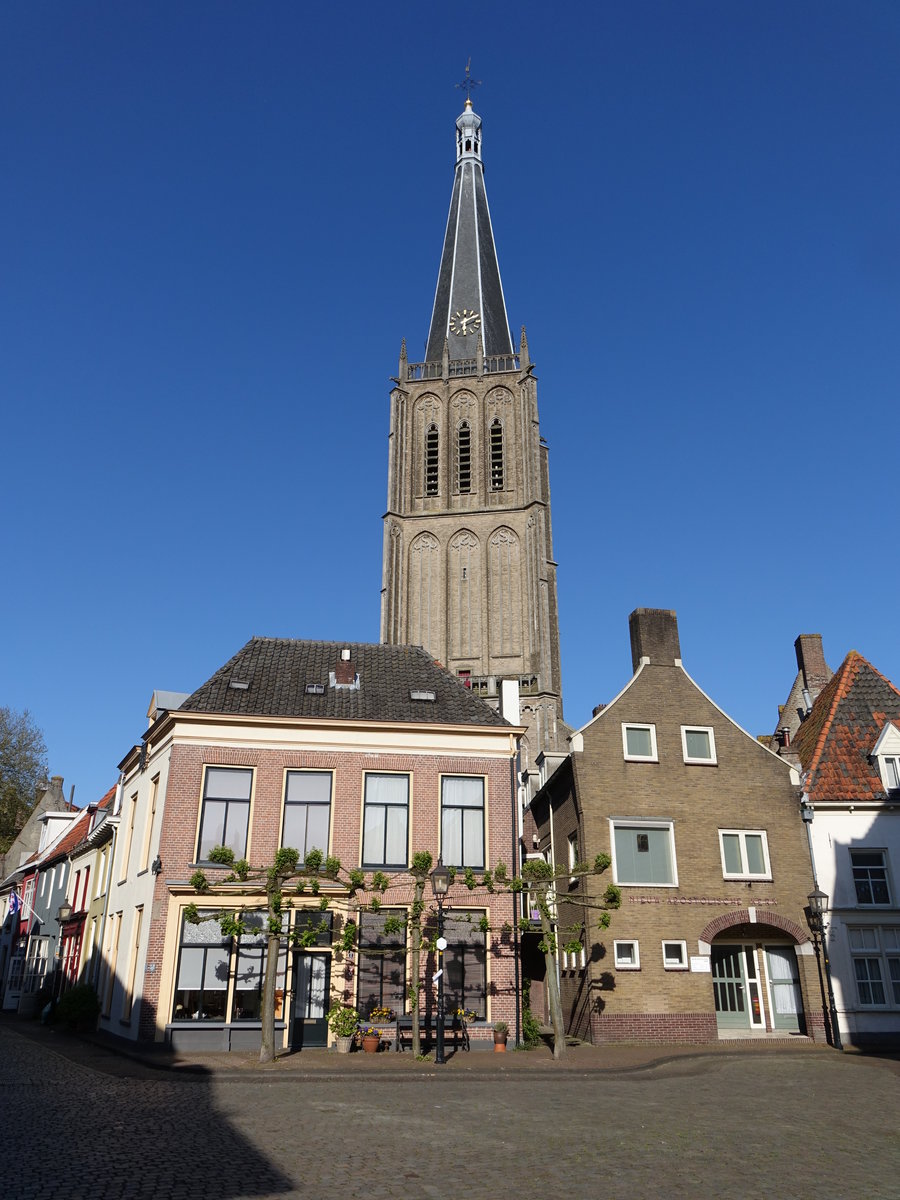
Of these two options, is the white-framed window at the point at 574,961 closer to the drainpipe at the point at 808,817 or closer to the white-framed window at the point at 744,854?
the white-framed window at the point at 744,854

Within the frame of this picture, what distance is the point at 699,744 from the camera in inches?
1097

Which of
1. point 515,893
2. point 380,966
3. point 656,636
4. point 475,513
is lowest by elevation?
point 380,966

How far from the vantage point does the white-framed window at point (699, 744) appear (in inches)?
1085

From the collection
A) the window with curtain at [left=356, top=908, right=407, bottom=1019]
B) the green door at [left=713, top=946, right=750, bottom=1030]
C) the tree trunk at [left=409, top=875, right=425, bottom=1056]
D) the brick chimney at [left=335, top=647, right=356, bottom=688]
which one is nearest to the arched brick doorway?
the green door at [left=713, top=946, right=750, bottom=1030]

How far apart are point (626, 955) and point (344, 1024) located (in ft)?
26.5

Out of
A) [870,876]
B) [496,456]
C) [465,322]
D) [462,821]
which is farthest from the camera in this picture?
[465,322]

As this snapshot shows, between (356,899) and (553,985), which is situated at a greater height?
(356,899)

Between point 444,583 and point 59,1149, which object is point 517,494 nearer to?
point 444,583

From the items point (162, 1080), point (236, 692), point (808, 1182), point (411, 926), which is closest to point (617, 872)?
point (411, 926)

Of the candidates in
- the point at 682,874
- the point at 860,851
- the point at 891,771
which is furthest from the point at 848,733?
the point at 682,874

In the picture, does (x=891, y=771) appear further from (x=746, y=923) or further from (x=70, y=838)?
(x=70, y=838)

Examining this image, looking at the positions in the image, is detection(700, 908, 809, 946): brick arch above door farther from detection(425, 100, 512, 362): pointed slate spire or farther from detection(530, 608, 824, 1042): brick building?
detection(425, 100, 512, 362): pointed slate spire

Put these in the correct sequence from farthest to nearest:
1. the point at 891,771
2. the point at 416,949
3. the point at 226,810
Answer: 1. the point at 891,771
2. the point at 226,810
3. the point at 416,949

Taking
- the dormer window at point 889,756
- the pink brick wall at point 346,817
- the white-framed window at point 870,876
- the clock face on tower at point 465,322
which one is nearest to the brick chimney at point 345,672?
the pink brick wall at point 346,817
